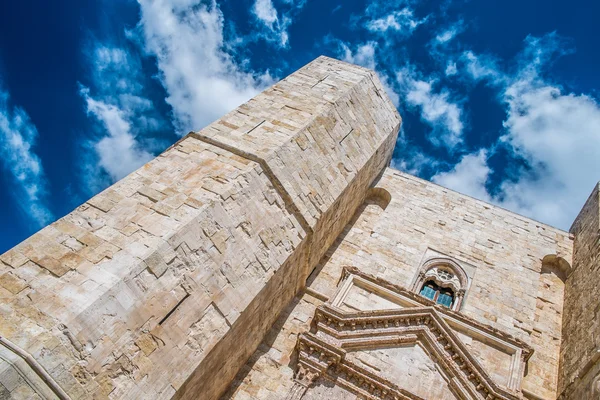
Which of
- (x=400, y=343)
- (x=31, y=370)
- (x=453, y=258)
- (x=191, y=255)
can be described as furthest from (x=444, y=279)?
(x=31, y=370)

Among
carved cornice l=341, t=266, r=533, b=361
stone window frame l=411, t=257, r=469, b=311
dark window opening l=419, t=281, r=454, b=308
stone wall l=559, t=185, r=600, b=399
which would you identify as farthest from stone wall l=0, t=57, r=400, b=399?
stone wall l=559, t=185, r=600, b=399

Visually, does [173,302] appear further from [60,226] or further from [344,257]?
[344,257]

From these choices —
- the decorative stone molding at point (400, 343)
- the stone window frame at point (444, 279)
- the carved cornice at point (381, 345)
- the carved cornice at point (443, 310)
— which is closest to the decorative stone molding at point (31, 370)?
the decorative stone molding at point (400, 343)

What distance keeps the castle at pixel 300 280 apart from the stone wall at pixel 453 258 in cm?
4

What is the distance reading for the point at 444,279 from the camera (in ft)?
32.5

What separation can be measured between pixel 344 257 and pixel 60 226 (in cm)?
592

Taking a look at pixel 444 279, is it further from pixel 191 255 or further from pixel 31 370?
pixel 31 370

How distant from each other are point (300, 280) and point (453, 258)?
3.58 meters

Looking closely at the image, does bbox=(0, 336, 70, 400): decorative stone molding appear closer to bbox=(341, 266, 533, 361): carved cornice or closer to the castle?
the castle

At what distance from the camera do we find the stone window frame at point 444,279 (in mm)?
9570

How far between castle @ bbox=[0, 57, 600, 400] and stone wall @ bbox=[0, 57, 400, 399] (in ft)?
0.08

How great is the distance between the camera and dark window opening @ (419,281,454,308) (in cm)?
968

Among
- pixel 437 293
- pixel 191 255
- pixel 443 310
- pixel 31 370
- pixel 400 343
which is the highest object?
pixel 437 293

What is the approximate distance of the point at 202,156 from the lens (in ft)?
24.6
